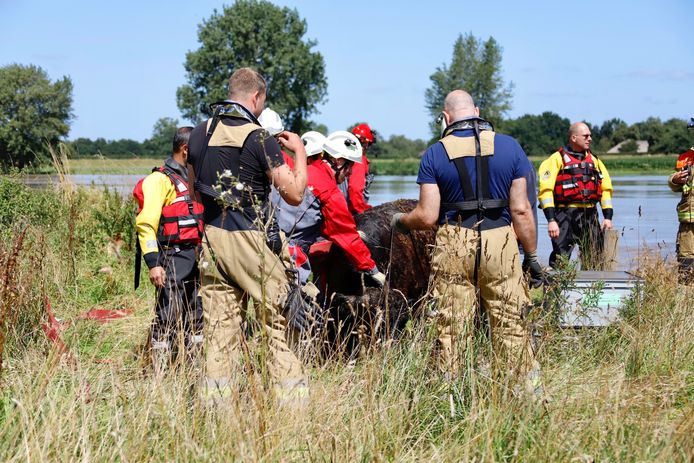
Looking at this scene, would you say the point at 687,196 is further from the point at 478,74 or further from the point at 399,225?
the point at 478,74

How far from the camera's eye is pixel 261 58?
71.1 m

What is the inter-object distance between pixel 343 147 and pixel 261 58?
67.4m

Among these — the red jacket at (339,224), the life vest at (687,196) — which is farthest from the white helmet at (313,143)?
the life vest at (687,196)

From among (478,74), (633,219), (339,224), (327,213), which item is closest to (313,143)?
(327,213)

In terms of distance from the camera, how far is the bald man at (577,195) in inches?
351

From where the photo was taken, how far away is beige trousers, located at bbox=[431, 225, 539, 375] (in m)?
3.95

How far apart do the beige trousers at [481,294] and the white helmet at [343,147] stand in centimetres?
133

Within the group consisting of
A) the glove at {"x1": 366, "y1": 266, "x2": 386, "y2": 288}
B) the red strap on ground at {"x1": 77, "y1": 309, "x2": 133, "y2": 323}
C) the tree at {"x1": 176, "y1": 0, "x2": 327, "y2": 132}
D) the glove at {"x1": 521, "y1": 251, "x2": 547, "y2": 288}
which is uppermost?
the tree at {"x1": 176, "y1": 0, "x2": 327, "y2": 132}

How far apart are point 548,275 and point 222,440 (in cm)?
261

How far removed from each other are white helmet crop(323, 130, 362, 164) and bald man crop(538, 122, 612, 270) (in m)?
3.63

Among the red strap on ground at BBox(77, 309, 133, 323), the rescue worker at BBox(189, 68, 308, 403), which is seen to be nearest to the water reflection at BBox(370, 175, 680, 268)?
the rescue worker at BBox(189, 68, 308, 403)

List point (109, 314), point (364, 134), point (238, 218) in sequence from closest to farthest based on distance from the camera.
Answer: point (238, 218), point (109, 314), point (364, 134)

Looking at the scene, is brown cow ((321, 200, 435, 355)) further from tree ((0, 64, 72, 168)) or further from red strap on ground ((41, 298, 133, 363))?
tree ((0, 64, 72, 168))

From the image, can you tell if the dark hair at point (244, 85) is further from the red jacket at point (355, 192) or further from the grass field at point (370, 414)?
the red jacket at point (355, 192)
